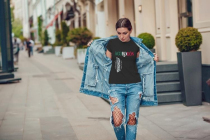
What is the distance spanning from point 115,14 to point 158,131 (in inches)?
638

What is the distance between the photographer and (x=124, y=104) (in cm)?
505

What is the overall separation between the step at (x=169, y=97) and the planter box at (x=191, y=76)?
0.35 metres

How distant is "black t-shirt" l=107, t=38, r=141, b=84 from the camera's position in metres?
4.95

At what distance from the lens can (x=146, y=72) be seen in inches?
207

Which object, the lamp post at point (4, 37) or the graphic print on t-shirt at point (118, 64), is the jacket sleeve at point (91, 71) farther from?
the lamp post at point (4, 37)

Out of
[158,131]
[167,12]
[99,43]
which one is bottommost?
[158,131]

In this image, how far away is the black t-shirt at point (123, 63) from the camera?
4.95 meters

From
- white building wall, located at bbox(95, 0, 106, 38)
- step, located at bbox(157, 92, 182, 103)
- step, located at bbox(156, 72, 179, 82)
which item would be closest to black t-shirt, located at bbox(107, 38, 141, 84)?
step, located at bbox(157, 92, 182, 103)

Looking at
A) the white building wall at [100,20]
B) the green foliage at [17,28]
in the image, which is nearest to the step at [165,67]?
the white building wall at [100,20]

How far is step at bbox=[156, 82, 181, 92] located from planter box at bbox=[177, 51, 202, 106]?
43 centimetres

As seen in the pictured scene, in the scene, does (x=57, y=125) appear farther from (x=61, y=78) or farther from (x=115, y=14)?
(x=115, y=14)

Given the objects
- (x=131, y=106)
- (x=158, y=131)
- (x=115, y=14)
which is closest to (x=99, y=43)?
(x=131, y=106)

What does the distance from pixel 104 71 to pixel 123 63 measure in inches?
15.2

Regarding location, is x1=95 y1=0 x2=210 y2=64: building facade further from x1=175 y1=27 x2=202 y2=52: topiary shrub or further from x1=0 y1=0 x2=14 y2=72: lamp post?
x1=0 y1=0 x2=14 y2=72: lamp post
